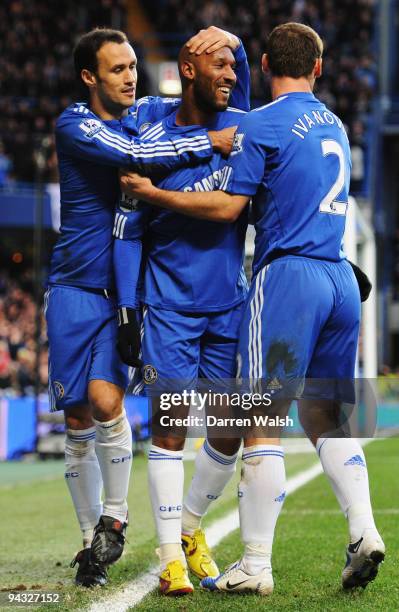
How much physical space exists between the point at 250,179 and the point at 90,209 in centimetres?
94

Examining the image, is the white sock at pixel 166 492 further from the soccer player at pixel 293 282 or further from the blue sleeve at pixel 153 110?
the blue sleeve at pixel 153 110

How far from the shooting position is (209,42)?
181 inches

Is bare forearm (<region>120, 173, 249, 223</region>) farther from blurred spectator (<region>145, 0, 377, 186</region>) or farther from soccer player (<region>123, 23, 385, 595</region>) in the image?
blurred spectator (<region>145, 0, 377, 186</region>)

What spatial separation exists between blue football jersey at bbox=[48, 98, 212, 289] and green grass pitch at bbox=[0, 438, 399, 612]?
135 cm

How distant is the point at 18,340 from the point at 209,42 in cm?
1674

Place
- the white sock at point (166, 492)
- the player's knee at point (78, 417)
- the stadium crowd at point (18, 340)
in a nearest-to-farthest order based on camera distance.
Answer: the white sock at point (166, 492) < the player's knee at point (78, 417) < the stadium crowd at point (18, 340)

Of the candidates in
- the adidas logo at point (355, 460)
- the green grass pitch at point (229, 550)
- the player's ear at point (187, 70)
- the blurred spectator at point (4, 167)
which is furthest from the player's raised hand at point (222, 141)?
the blurred spectator at point (4, 167)

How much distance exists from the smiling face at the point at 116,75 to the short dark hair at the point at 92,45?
2cm

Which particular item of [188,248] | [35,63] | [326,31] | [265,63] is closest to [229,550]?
[188,248]

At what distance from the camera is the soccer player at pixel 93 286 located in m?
4.80

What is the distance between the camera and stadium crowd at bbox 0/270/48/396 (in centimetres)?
1858

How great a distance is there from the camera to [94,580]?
464cm

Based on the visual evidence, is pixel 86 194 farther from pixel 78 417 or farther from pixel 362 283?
pixel 362 283

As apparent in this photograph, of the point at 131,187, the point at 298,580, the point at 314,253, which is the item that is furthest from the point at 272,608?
the point at 131,187
